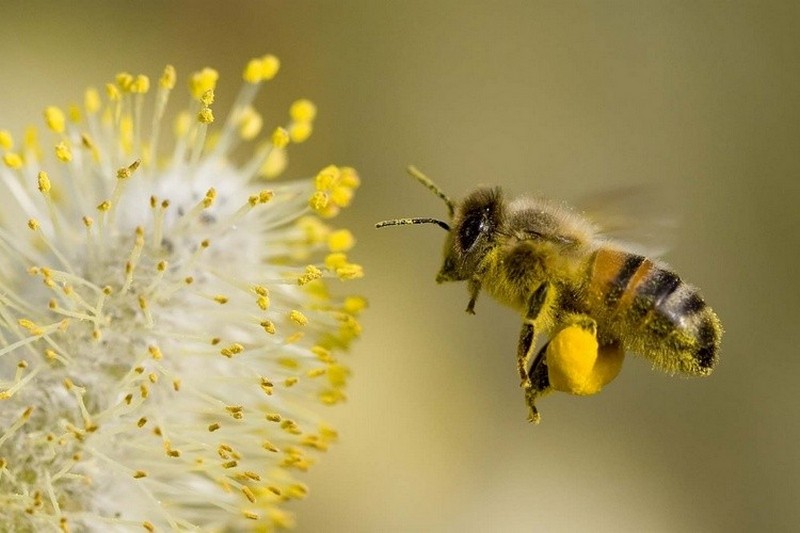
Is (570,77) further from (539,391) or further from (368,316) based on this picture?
(539,391)

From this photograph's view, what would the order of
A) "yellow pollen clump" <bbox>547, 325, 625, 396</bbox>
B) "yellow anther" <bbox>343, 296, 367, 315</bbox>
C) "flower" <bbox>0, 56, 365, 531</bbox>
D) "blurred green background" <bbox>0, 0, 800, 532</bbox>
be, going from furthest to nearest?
1. "blurred green background" <bbox>0, 0, 800, 532</bbox>
2. "yellow anther" <bbox>343, 296, 367, 315</bbox>
3. "flower" <bbox>0, 56, 365, 531</bbox>
4. "yellow pollen clump" <bbox>547, 325, 625, 396</bbox>

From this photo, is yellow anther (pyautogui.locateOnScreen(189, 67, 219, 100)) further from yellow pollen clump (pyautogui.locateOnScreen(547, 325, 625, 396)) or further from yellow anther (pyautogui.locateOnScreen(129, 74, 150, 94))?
yellow pollen clump (pyautogui.locateOnScreen(547, 325, 625, 396))

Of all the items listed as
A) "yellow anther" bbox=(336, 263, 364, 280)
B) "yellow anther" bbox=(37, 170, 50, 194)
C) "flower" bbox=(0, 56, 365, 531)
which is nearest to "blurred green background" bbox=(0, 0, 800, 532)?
"flower" bbox=(0, 56, 365, 531)

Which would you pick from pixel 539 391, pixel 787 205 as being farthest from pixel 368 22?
pixel 539 391

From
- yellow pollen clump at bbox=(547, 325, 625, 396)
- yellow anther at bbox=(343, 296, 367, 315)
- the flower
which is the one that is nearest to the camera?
yellow pollen clump at bbox=(547, 325, 625, 396)

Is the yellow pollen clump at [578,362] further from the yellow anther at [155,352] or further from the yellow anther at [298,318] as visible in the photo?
the yellow anther at [155,352]

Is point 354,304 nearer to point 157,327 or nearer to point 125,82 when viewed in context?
point 157,327

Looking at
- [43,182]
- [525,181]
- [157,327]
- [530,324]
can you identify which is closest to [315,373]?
[157,327]
